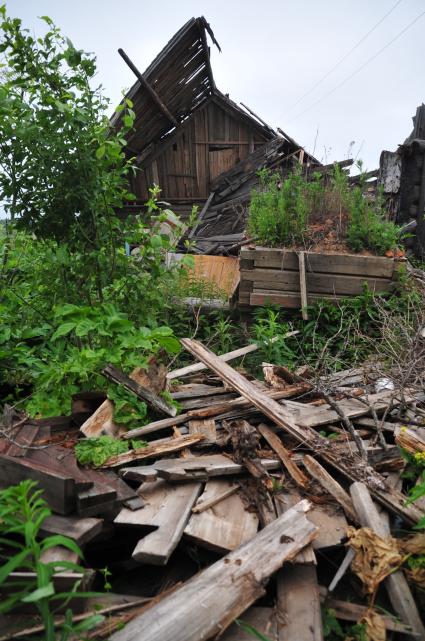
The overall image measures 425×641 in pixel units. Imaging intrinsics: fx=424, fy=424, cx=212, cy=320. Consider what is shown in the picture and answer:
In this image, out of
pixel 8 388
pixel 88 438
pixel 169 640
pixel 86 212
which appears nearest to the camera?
pixel 169 640

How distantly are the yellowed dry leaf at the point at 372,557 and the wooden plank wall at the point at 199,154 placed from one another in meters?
11.9

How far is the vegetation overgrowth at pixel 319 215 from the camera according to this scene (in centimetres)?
633

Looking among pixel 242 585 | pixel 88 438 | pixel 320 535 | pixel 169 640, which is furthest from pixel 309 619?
pixel 88 438

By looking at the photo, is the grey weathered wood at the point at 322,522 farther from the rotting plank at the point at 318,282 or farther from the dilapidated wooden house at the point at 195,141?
the dilapidated wooden house at the point at 195,141

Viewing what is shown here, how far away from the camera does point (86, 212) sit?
3518 mm

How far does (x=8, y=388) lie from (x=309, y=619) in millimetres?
3238

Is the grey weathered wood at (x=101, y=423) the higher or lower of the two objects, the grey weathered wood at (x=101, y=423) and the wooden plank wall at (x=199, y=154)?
the lower

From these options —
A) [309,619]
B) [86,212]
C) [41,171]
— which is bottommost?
[309,619]

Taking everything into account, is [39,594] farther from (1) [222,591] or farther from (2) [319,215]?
(2) [319,215]

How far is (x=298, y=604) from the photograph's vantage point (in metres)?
2.03

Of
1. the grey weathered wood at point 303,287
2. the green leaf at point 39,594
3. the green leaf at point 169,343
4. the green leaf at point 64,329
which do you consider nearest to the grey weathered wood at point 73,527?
the green leaf at point 39,594

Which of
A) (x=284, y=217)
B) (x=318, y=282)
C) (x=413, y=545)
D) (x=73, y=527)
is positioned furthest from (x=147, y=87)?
(x=413, y=545)

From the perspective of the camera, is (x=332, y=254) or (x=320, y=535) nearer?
(x=320, y=535)

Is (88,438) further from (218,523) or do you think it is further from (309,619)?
(309,619)
